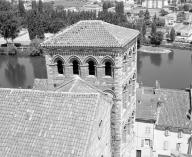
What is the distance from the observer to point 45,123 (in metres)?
16.8

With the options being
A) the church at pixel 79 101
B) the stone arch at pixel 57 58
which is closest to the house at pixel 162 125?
the church at pixel 79 101

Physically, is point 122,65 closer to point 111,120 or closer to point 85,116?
point 111,120

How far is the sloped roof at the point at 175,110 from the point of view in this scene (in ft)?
110

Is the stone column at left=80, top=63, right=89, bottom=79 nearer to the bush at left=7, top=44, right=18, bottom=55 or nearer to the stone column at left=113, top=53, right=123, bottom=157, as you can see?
the stone column at left=113, top=53, right=123, bottom=157

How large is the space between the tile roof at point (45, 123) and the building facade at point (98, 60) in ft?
14.2

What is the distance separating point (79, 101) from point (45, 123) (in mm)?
2408

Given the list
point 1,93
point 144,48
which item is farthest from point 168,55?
point 1,93

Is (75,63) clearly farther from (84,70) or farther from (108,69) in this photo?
(108,69)

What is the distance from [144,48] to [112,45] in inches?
2947

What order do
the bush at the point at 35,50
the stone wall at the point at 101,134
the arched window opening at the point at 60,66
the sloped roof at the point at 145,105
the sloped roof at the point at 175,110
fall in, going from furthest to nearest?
the bush at the point at 35,50 → the sloped roof at the point at 145,105 → the sloped roof at the point at 175,110 → the arched window opening at the point at 60,66 → the stone wall at the point at 101,134

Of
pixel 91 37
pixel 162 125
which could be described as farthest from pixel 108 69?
pixel 162 125

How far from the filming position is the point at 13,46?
90.4 meters

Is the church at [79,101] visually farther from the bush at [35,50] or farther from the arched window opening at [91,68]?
the bush at [35,50]

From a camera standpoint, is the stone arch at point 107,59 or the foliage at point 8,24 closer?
the stone arch at point 107,59
